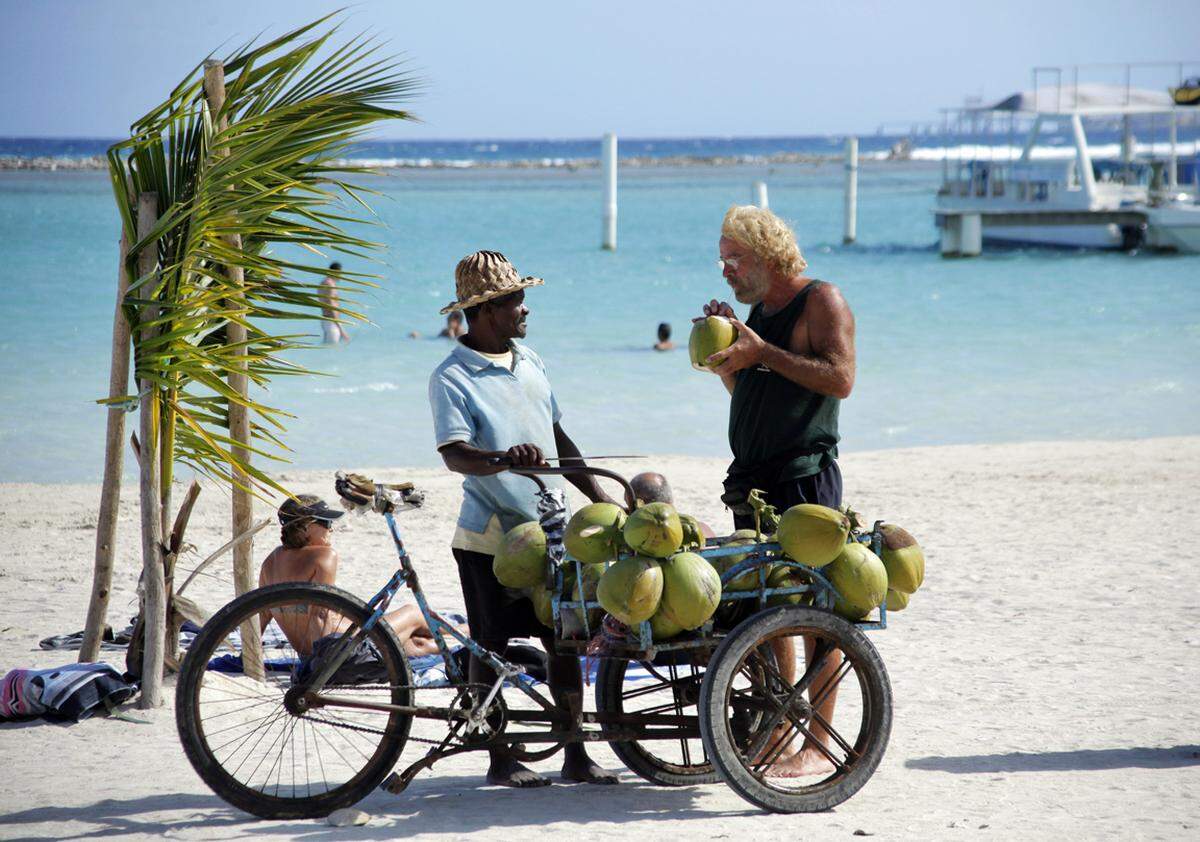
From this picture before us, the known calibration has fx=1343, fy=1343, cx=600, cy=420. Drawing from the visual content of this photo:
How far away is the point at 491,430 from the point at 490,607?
540 millimetres

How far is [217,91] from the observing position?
509 centimetres

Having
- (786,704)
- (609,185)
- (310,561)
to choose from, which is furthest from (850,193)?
(786,704)

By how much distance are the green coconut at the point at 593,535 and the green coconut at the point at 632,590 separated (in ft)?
0.26

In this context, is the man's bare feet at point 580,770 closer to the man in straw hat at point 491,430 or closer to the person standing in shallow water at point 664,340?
the man in straw hat at point 491,430

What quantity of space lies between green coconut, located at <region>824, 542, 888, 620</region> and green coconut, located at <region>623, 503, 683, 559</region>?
0.52m

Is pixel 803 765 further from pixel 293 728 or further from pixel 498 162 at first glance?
pixel 498 162

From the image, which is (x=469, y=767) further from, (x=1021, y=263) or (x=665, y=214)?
(x=665, y=214)

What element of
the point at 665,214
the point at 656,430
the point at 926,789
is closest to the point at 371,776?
the point at 926,789

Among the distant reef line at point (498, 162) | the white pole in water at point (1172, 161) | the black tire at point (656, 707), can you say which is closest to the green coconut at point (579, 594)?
the black tire at point (656, 707)

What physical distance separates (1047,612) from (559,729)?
11.5ft

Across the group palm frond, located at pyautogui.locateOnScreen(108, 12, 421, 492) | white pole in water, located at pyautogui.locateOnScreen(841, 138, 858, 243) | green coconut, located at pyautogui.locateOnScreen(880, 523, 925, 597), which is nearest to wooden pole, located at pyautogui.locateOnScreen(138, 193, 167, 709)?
palm frond, located at pyautogui.locateOnScreen(108, 12, 421, 492)

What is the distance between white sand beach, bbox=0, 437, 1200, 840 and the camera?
390cm

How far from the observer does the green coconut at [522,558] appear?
3863mm

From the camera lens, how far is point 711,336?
161 inches
